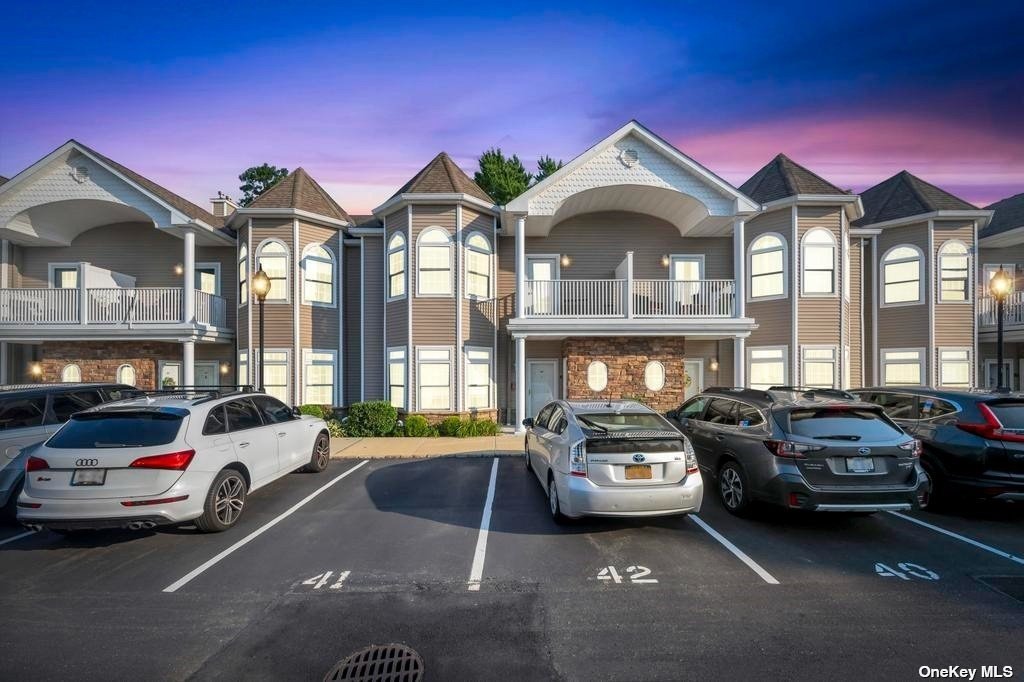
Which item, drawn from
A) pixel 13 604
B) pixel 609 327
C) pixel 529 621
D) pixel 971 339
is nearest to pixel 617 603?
pixel 529 621

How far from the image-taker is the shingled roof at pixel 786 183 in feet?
45.1

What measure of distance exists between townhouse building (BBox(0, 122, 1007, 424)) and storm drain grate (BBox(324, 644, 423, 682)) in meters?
9.03

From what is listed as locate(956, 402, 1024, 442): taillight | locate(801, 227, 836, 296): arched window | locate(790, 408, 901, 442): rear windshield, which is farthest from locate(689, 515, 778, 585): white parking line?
locate(801, 227, 836, 296): arched window

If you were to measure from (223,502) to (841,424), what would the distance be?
7.70 metres

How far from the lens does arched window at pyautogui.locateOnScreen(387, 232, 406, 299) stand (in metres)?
13.8

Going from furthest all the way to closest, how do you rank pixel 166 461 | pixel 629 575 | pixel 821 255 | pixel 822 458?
pixel 821 255, pixel 822 458, pixel 166 461, pixel 629 575

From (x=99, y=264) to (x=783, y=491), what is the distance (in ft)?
67.5

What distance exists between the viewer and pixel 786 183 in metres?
14.0

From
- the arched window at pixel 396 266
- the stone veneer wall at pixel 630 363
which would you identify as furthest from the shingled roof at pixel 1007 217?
the arched window at pixel 396 266

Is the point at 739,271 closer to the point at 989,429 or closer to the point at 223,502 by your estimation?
the point at 989,429

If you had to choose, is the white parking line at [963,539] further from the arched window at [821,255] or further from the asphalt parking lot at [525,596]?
the arched window at [821,255]

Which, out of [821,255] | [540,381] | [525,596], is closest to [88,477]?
[525,596]

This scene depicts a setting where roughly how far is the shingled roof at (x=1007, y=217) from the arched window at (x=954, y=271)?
6.44 feet

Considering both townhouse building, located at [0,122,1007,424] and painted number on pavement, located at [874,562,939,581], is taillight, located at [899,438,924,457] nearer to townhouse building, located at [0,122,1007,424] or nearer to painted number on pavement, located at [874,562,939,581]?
painted number on pavement, located at [874,562,939,581]
